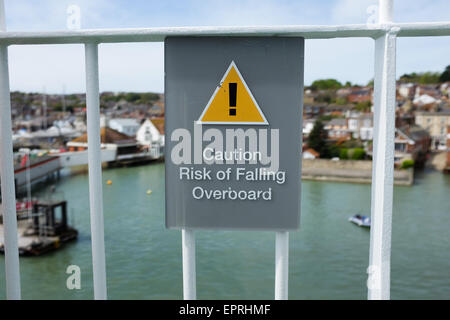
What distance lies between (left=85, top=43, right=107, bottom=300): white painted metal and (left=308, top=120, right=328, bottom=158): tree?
16.5 m

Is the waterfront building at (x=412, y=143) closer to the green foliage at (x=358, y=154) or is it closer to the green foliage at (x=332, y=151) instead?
the green foliage at (x=358, y=154)

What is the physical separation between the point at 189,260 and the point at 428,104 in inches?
747

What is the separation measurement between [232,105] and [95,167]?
0.31 m

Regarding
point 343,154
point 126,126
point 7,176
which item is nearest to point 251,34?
point 7,176

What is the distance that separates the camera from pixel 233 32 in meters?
0.73

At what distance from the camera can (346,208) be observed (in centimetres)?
1435

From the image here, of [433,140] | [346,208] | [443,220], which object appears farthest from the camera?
[433,140]

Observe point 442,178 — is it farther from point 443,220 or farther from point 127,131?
point 127,131

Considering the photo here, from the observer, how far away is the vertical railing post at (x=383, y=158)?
2.38 ft

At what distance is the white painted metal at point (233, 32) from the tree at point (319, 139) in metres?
16.4

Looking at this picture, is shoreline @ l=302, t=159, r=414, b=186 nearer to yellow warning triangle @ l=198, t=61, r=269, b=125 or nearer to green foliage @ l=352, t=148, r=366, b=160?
green foliage @ l=352, t=148, r=366, b=160

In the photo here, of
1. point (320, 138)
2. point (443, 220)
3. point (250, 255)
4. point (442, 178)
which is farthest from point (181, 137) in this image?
point (442, 178)

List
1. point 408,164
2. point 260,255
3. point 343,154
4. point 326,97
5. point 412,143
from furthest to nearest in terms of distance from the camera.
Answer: point 326,97 < point 343,154 < point 408,164 < point 412,143 < point 260,255

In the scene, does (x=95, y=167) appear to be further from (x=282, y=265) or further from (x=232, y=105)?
(x=282, y=265)
